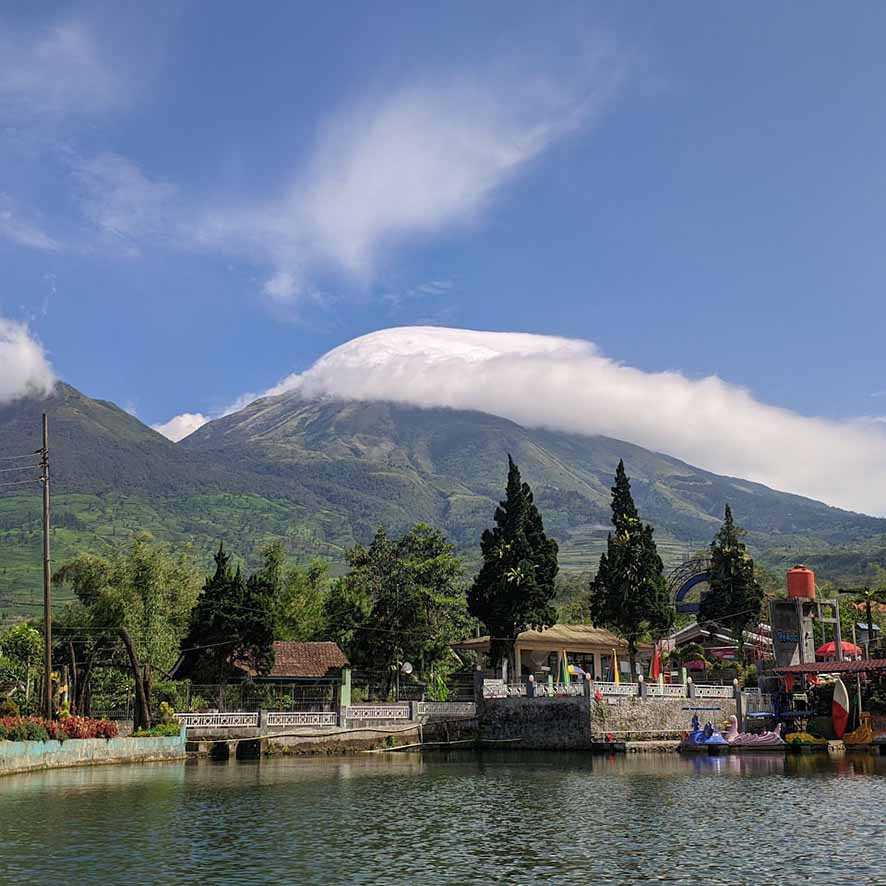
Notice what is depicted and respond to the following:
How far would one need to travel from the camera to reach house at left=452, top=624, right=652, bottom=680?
3039 inches

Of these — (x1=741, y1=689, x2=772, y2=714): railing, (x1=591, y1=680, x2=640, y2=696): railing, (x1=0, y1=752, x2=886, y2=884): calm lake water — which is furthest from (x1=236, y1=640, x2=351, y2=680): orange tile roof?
(x1=741, y1=689, x2=772, y2=714): railing

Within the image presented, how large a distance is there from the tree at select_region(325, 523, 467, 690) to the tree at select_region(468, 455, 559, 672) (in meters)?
2.85

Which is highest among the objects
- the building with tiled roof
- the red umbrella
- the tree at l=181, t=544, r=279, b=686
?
the tree at l=181, t=544, r=279, b=686

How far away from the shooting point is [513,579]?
223 feet

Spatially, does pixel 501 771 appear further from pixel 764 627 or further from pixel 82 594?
pixel 764 627

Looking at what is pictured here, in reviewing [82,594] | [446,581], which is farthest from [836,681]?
[82,594]

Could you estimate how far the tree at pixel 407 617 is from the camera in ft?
232

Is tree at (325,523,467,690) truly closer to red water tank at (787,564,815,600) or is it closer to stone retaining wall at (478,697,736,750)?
stone retaining wall at (478,697,736,750)

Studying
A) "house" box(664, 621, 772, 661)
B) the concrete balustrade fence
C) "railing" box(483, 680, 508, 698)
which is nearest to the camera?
the concrete balustrade fence

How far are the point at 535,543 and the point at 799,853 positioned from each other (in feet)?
150

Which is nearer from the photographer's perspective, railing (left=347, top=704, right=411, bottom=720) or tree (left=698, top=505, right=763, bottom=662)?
railing (left=347, top=704, right=411, bottom=720)

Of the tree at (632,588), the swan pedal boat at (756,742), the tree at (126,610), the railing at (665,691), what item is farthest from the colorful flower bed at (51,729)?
the tree at (632,588)

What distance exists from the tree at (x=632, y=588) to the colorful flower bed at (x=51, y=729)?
35.0 m

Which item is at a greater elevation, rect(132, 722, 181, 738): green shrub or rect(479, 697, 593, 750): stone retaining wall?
rect(132, 722, 181, 738): green shrub
